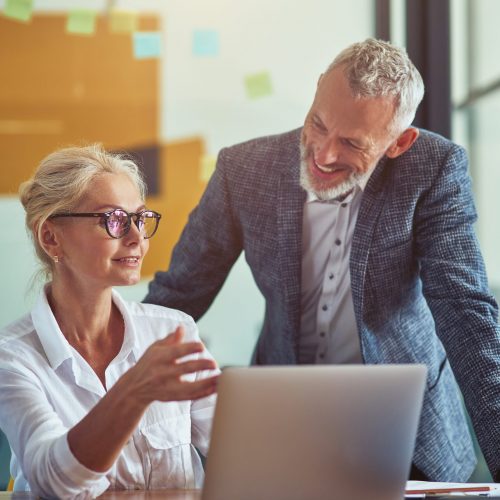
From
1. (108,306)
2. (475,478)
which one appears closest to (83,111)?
(108,306)

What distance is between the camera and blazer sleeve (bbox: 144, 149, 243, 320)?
227 cm

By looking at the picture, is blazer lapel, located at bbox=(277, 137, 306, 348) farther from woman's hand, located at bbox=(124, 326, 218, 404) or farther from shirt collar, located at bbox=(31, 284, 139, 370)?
woman's hand, located at bbox=(124, 326, 218, 404)

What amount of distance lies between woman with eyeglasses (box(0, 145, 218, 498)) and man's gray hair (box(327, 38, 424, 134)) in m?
0.54

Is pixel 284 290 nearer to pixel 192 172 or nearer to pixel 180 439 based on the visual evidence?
pixel 180 439

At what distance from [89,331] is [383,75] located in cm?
86

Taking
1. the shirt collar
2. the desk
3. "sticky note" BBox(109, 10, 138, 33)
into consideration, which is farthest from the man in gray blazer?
"sticky note" BBox(109, 10, 138, 33)

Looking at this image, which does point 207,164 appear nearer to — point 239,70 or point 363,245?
point 239,70

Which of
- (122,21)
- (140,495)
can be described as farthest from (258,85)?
(140,495)

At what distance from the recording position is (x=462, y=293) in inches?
80.2

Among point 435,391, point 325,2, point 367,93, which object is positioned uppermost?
point 325,2

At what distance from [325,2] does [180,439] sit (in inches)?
75.8

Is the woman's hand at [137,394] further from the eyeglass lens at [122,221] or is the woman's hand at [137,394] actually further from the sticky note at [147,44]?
the sticky note at [147,44]

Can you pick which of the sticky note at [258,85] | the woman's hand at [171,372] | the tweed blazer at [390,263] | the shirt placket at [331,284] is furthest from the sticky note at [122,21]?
the woman's hand at [171,372]

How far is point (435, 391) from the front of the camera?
2213 mm
